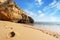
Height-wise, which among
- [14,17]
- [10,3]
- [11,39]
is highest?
[10,3]

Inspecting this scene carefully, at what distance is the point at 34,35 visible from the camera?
4777mm

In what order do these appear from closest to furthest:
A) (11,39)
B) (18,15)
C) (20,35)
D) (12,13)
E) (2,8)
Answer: (11,39), (20,35), (2,8), (12,13), (18,15)

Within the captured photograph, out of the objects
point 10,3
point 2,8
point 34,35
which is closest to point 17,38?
point 34,35

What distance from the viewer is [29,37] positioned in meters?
4.53

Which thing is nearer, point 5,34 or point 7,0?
point 5,34

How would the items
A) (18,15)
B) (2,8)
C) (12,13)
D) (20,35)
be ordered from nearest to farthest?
(20,35) < (2,8) < (12,13) < (18,15)

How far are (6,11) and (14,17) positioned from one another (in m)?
0.86

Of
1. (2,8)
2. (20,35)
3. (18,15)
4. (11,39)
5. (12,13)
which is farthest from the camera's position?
(18,15)

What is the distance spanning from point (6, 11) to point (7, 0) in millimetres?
636

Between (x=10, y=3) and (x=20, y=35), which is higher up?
(x=10, y=3)

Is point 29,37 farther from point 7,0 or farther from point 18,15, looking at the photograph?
point 18,15

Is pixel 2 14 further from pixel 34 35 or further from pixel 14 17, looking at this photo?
pixel 34 35

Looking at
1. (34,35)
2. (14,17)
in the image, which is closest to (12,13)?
(14,17)

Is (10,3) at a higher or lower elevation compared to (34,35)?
higher
